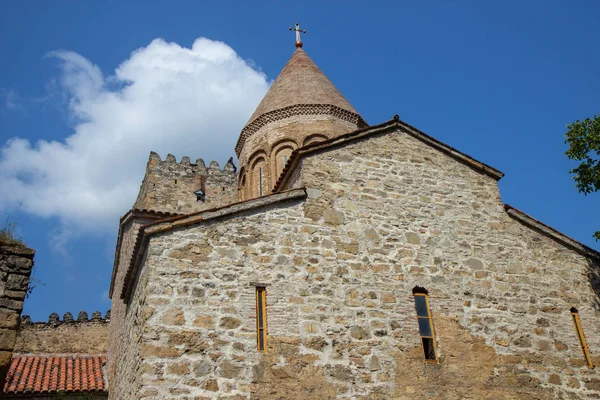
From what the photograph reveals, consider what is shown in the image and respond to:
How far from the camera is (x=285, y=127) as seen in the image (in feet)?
56.2

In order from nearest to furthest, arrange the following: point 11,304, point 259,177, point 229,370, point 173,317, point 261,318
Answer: point 11,304 → point 229,370 → point 173,317 → point 261,318 → point 259,177

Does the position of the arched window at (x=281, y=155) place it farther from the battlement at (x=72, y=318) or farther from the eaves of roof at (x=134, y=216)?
the battlement at (x=72, y=318)

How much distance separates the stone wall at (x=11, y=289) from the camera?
5.67 meters

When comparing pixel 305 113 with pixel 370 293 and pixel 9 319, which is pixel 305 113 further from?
pixel 9 319

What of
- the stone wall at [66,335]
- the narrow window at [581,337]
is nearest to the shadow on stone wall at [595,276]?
the narrow window at [581,337]

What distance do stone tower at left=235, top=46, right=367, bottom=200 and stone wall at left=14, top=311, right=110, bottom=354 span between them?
6463mm

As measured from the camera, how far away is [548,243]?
1014cm

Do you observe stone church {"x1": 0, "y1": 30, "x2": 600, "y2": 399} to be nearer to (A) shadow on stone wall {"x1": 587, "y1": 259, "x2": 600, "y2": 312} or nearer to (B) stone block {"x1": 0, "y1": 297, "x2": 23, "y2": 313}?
(A) shadow on stone wall {"x1": 587, "y1": 259, "x2": 600, "y2": 312}

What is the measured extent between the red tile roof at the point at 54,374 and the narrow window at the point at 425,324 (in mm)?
8784

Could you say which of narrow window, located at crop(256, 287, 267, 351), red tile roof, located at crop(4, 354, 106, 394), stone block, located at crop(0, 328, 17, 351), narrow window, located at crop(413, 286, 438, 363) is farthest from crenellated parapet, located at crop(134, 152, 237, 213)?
stone block, located at crop(0, 328, 17, 351)

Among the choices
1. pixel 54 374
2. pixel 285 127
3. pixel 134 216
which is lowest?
pixel 54 374

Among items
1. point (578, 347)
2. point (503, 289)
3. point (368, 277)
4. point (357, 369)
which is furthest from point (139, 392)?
point (578, 347)

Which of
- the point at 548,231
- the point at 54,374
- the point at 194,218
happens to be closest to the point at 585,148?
the point at 548,231

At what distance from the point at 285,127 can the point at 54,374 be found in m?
9.47
